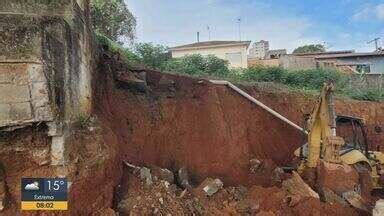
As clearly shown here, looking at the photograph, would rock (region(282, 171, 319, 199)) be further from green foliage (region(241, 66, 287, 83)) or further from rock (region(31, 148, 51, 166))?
green foliage (region(241, 66, 287, 83))

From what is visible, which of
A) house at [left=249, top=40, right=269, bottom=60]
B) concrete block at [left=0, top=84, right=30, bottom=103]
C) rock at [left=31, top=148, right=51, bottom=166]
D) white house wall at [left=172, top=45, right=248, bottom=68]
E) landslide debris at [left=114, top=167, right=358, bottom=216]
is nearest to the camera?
concrete block at [left=0, top=84, right=30, bottom=103]

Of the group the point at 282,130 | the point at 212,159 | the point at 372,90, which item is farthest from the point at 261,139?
the point at 372,90

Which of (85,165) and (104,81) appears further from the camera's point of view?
(104,81)

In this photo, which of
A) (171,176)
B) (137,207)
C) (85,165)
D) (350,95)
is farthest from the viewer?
(350,95)

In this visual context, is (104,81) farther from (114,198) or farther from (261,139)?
(261,139)

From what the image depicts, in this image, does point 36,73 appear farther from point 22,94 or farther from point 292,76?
point 292,76

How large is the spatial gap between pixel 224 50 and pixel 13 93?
31.6m

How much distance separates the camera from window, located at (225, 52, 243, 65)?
37094mm

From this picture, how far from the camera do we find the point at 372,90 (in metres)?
23.1

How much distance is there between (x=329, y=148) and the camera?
11656mm

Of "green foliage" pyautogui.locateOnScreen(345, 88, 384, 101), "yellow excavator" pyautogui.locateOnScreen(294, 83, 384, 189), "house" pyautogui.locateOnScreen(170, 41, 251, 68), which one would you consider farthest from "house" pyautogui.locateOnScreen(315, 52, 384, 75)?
"yellow excavator" pyautogui.locateOnScreen(294, 83, 384, 189)

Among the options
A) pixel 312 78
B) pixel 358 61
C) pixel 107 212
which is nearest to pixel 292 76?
pixel 312 78

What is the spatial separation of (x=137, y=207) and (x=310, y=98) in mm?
11559
